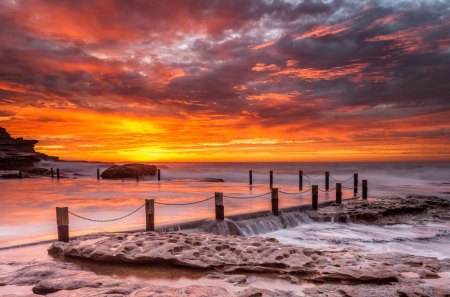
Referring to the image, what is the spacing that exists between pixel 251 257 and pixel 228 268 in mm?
850

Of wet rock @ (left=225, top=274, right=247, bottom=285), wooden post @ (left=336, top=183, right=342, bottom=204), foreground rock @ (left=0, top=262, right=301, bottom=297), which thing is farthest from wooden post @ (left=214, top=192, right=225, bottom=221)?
wooden post @ (left=336, top=183, right=342, bottom=204)

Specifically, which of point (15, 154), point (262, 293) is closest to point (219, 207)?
point (262, 293)

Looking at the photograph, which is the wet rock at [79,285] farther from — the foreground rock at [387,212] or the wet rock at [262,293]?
the foreground rock at [387,212]

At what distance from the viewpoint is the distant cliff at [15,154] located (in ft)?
195

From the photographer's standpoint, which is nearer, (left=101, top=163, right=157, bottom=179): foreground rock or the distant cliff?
(left=101, top=163, right=157, bottom=179): foreground rock

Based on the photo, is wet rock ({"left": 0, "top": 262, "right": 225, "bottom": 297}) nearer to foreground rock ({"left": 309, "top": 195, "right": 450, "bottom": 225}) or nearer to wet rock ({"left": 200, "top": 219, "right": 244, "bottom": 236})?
Result: wet rock ({"left": 200, "top": 219, "right": 244, "bottom": 236})

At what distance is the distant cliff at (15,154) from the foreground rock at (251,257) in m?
57.9

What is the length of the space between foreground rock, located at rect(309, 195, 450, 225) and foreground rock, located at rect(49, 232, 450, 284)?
24.0ft

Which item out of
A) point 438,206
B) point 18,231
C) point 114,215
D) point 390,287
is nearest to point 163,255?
point 390,287

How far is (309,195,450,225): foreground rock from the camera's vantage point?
17047mm

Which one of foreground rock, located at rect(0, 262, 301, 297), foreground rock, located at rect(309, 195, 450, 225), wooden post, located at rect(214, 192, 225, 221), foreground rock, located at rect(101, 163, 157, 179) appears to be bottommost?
foreground rock, located at rect(309, 195, 450, 225)

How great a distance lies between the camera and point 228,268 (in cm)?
834

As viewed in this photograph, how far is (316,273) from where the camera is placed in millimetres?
8016

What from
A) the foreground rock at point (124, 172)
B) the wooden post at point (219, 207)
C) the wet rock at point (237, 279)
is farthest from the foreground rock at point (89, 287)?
the foreground rock at point (124, 172)
